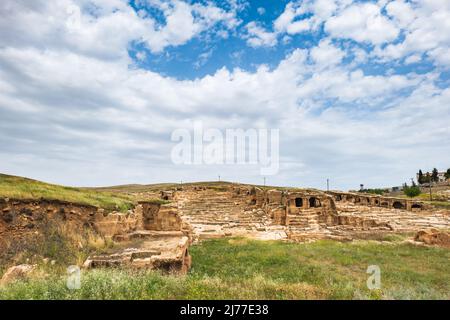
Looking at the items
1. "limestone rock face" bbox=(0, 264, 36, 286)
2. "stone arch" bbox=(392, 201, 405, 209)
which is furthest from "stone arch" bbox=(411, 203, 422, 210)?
"limestone rock face" bbox=(0, 264, 36, 286)

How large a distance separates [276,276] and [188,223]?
46.6ft

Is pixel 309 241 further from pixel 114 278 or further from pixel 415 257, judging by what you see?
pixel 114 278

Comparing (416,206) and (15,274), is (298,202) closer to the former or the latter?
(416,206)

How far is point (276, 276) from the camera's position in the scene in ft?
32.1

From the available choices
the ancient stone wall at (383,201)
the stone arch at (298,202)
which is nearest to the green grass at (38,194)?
the stone arch at (298,202)

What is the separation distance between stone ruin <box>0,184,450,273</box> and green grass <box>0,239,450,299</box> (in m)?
1.34

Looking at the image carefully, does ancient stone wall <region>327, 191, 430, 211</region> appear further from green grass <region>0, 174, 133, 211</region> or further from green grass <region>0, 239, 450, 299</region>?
green grass <region>0, 174, 133, 211</region>

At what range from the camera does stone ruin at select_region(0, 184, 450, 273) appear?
9.86 meters

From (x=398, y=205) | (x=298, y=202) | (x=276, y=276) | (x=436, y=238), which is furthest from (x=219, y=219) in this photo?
(x=398, y=205)

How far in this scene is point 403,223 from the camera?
83.6 ft

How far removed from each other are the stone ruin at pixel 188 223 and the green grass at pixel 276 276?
1336 millimetres

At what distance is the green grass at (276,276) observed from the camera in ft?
18.1
